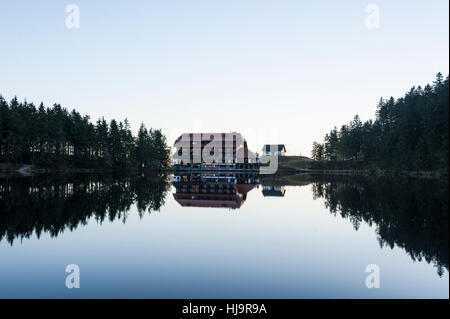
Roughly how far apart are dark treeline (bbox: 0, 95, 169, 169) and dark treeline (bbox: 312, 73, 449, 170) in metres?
84.2

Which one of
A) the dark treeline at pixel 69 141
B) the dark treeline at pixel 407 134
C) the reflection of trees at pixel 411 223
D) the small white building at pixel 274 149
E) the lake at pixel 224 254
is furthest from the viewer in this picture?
the small white building at pixel 274 149

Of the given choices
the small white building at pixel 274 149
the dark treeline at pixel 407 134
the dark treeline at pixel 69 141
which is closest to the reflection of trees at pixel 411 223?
the dark treeline at pixel 407 134

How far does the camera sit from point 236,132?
480 ft

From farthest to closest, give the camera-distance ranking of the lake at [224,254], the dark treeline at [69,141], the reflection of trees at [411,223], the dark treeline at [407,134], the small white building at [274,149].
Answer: the small white building at [274,149], the dark treeline at [69,141], the dark treeline at [407,134], the reflection of trees at [411,223], the lake at [224,254]

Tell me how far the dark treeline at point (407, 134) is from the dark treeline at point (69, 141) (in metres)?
84.2

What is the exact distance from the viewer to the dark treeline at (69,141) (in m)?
81.8

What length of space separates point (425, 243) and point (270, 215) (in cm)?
1049

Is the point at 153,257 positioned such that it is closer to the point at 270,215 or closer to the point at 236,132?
the point at 270,215

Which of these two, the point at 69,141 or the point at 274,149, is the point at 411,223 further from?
the point at 274,149

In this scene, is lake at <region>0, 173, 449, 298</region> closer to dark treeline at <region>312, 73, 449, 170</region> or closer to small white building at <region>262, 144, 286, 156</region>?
dark treeline at <region>312, 73, 449, 170</region>

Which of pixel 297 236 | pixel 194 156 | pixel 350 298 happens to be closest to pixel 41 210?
pixel 297 236

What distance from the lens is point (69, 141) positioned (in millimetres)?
105062

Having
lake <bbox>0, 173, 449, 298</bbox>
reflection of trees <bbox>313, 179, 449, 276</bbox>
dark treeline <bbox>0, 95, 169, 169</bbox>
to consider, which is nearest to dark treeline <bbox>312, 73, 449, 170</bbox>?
reflection of trees <bbox>313, 179, 449, 276</bbox>

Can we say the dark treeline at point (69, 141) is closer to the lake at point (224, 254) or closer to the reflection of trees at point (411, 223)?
the lake at point (224, 254)
